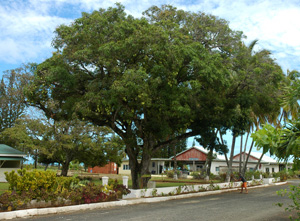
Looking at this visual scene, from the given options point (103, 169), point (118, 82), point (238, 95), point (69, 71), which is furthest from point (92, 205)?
point (103, 169)

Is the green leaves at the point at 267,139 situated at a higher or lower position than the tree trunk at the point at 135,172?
higher

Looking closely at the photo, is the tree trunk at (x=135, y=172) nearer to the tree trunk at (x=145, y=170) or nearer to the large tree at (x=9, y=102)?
the tree trunk at (x=145, y=170)

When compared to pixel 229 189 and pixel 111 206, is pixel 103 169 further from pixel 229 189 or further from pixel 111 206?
pixel 111 206

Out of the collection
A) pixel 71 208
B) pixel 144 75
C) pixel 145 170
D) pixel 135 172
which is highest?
pixel 144 75

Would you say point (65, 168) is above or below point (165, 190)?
above

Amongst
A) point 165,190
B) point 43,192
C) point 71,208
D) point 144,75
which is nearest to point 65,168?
point 165,190

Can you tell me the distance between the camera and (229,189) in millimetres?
23797

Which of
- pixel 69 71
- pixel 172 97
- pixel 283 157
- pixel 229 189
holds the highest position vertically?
pixel 69 71

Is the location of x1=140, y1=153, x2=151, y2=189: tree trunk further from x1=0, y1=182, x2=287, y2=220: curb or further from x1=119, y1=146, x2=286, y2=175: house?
x1=119, y1=146, x2=286, y2=175: house

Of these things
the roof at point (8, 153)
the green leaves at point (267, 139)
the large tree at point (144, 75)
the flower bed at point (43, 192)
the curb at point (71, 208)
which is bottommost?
the curb at point (71, 208)

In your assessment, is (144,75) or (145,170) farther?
(145,170)

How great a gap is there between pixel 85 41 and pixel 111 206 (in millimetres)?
8457

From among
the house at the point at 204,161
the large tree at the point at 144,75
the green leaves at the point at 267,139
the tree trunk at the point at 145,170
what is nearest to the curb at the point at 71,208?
the tree trunk at the point at 145,170

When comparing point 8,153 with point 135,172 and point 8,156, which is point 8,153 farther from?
point 135,172
